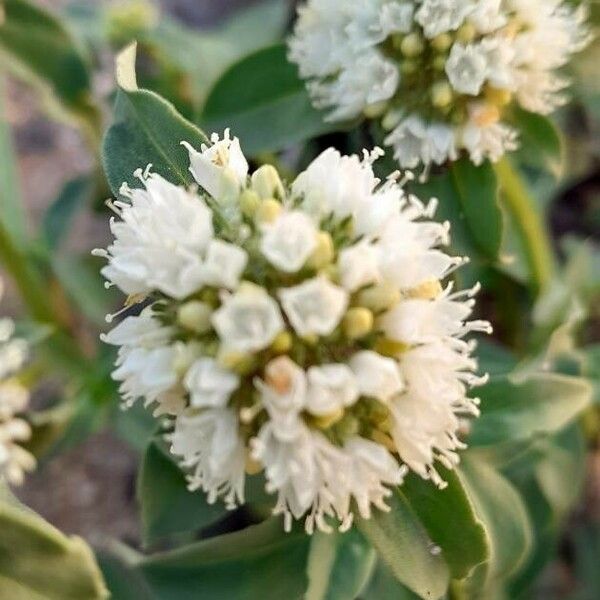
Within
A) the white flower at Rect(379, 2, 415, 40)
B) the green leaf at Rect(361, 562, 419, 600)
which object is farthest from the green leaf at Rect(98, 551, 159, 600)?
the white flower at Rect(379, 2, 415, 40)

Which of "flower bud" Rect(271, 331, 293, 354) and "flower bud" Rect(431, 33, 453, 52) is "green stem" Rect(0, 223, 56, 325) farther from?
"flower bud" Rect(271, 331, 293, 354)

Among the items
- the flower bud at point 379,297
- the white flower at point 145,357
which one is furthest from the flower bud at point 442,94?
the white flower at point 145,357

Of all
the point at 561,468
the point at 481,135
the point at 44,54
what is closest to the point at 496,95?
the point at 481,135

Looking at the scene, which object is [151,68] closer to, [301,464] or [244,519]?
[244,519]

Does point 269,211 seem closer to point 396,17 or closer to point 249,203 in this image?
point 249,203

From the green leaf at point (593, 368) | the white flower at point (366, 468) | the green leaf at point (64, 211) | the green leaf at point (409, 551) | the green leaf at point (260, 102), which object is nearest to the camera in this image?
the white flower at point (366, 468)

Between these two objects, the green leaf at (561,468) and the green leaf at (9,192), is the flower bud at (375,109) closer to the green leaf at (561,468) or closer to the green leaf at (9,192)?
the green leaf at (561,468)
